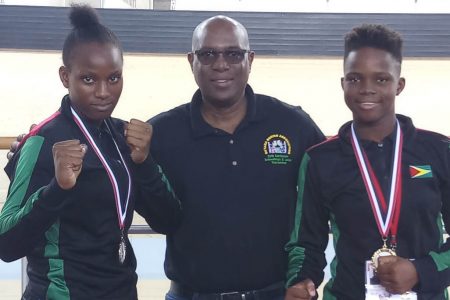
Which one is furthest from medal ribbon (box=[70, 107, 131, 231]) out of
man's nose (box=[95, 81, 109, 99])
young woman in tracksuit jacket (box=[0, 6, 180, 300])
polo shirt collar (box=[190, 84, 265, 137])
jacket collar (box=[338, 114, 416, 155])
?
jacket collar (box=[338, 114, 416, 155])

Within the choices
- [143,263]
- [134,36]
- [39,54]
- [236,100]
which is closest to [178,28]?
[134,36]

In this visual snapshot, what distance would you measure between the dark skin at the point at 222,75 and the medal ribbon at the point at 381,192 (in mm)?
475

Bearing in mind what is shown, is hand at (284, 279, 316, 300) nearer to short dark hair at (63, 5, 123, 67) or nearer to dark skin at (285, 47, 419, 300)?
dark skin at (285, 47, 419, 300)

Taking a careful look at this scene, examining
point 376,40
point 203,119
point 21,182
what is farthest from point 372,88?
point 21,182

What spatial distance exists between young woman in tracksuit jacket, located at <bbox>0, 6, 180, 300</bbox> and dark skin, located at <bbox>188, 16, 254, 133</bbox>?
0.34 m

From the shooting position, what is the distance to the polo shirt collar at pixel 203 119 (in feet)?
7.61

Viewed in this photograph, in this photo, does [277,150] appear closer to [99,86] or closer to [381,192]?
[381,192]

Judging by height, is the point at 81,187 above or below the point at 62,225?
above

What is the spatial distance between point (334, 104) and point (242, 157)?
8.27 meters

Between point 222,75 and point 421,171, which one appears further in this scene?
point 222,75

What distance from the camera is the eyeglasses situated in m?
2.27

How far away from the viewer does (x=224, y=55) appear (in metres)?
2.27

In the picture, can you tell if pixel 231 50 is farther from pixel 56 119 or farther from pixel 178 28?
pixel 178 28

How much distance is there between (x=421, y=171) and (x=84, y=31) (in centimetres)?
113
